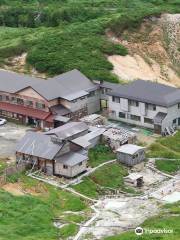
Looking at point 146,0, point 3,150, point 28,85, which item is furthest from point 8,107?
point 146,0

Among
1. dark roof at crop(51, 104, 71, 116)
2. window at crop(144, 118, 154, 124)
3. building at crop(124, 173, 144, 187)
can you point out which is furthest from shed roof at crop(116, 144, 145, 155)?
dark roof at crop(51, 104, 71, 116)

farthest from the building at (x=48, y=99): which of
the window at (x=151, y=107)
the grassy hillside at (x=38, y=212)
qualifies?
the grassy hillside at (x=38, y=212)

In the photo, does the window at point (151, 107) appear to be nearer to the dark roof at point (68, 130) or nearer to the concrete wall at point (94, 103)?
the concrete wall at point (94, 103)

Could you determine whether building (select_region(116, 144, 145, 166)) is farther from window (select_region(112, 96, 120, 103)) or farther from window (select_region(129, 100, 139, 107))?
window (select_region(112, 96, 120, 103))

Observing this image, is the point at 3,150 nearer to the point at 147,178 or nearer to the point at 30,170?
the point at 30,170

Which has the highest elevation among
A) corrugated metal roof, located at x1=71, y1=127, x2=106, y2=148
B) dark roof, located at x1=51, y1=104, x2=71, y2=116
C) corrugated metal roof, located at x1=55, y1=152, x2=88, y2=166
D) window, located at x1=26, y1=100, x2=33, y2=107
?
window, located at x1=26, y1=100, x2=33, y2=107

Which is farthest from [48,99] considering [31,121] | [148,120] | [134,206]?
[134,206]

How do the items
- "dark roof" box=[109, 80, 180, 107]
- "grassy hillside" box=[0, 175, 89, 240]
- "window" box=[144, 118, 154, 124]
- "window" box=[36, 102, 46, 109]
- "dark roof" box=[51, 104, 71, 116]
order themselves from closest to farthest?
"grassy hillside" box=[0, 175, 89, 240] < "dark roof" box=[109, 80, 180, 107] < "window" box=[144, 118, 154, 124] < "dark roof" box=[51, 104, 71, 116] < "window" box=[36, 102, 46, 109]

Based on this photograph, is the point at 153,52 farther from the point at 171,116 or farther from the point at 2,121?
the point at 2,121
